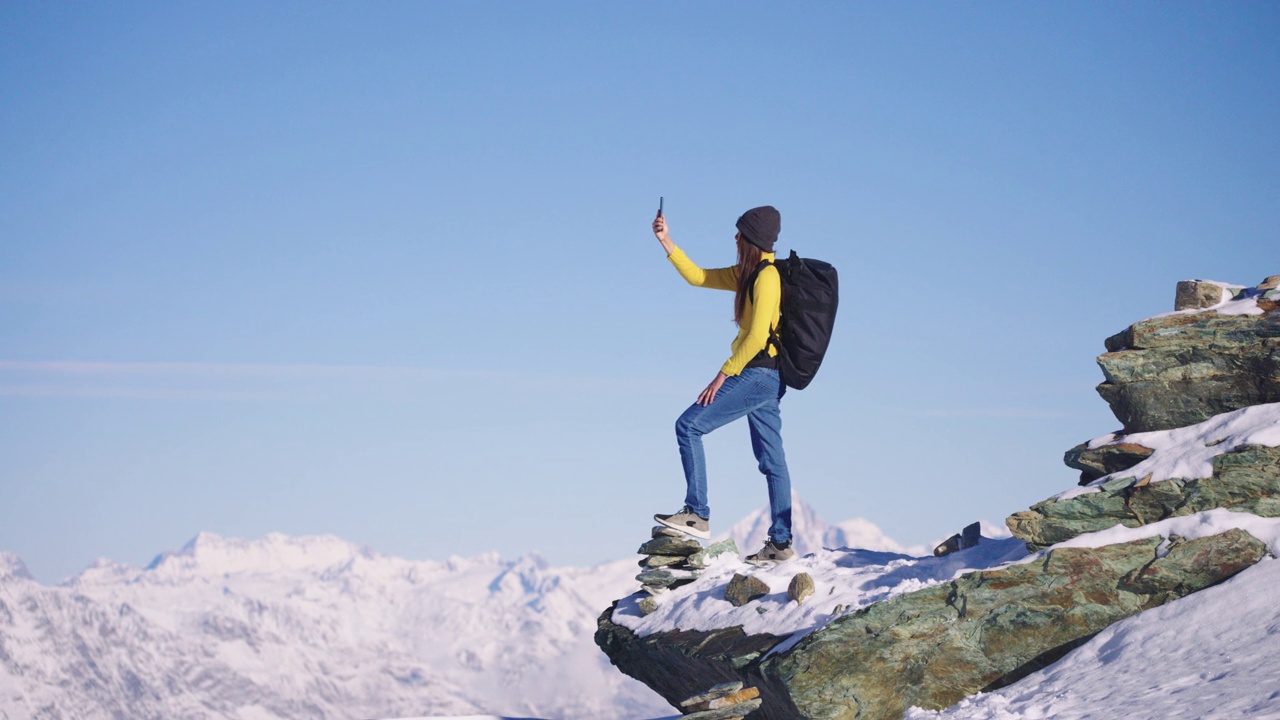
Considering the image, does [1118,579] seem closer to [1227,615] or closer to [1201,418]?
[1227,615]

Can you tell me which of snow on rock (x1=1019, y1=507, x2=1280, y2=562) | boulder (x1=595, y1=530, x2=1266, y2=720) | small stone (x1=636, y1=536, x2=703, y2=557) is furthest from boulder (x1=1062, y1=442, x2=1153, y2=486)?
small stone (x1=636, y1=536, x2=703, y2=557)

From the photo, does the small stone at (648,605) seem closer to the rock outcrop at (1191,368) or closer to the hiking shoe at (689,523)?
the hiking shoe at (689,523)

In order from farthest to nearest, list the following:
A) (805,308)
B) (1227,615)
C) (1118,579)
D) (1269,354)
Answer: (805,308), (1269,354), (1118,579), (1227,615)

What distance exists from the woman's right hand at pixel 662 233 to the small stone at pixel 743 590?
4144 mm

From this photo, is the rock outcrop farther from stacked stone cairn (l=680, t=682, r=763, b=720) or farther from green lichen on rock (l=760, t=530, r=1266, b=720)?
stacked stone cairn (l=680, t=682, r=763, b=720)

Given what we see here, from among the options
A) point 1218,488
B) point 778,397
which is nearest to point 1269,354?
point 1218,488

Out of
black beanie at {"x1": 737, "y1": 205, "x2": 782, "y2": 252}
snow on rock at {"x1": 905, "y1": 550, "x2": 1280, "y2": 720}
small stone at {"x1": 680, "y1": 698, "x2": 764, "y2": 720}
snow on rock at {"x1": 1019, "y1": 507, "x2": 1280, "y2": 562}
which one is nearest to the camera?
snow on rock at {"x1": 905, "y1": 550, "x2": 1280, "y2": 720}

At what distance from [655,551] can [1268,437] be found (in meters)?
8.00

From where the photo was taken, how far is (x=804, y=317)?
13.0m

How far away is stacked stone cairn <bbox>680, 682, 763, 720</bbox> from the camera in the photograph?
12297mm

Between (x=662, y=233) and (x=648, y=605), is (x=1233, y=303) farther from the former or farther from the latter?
(x=648, y=605)

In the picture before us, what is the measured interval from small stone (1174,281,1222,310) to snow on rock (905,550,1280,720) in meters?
4.25

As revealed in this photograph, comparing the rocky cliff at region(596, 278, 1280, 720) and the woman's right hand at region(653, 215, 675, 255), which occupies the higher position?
the woman's right hand at region(653, 215, 675, 255)

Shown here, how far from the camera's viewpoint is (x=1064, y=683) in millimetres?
9812
